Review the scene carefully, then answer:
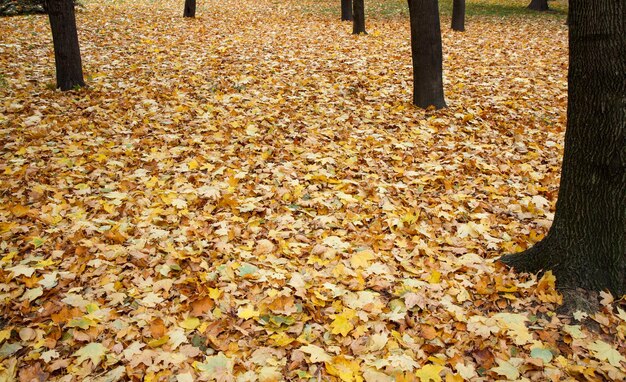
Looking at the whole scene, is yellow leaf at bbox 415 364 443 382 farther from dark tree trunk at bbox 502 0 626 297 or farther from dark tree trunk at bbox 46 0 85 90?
dark tree trunk at bbox 46 0 85 90

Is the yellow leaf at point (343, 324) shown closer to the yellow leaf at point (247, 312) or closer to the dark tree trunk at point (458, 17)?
the yellow leaf at point (247, 312)

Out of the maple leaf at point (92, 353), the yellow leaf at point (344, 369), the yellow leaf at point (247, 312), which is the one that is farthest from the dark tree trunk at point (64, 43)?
the yellow leaf at point (344, 369)

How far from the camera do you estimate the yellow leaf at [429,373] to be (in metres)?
2.74

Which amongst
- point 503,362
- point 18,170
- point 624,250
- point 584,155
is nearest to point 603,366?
point 503,362

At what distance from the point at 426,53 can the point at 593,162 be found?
4410 millimetres

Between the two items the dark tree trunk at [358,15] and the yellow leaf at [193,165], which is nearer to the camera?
the yellow leaf at [193,165]

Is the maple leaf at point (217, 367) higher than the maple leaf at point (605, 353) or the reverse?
the reverse

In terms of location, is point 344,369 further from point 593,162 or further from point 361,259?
point 593,162

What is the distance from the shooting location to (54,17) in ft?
23.6

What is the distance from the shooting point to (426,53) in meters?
7.13

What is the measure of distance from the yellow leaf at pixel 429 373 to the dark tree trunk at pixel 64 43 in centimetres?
698

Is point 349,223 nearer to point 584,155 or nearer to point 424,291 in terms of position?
point 424,291

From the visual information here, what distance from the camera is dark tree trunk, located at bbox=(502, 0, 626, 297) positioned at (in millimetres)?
2936

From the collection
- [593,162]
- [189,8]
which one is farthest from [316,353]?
[189,8]
